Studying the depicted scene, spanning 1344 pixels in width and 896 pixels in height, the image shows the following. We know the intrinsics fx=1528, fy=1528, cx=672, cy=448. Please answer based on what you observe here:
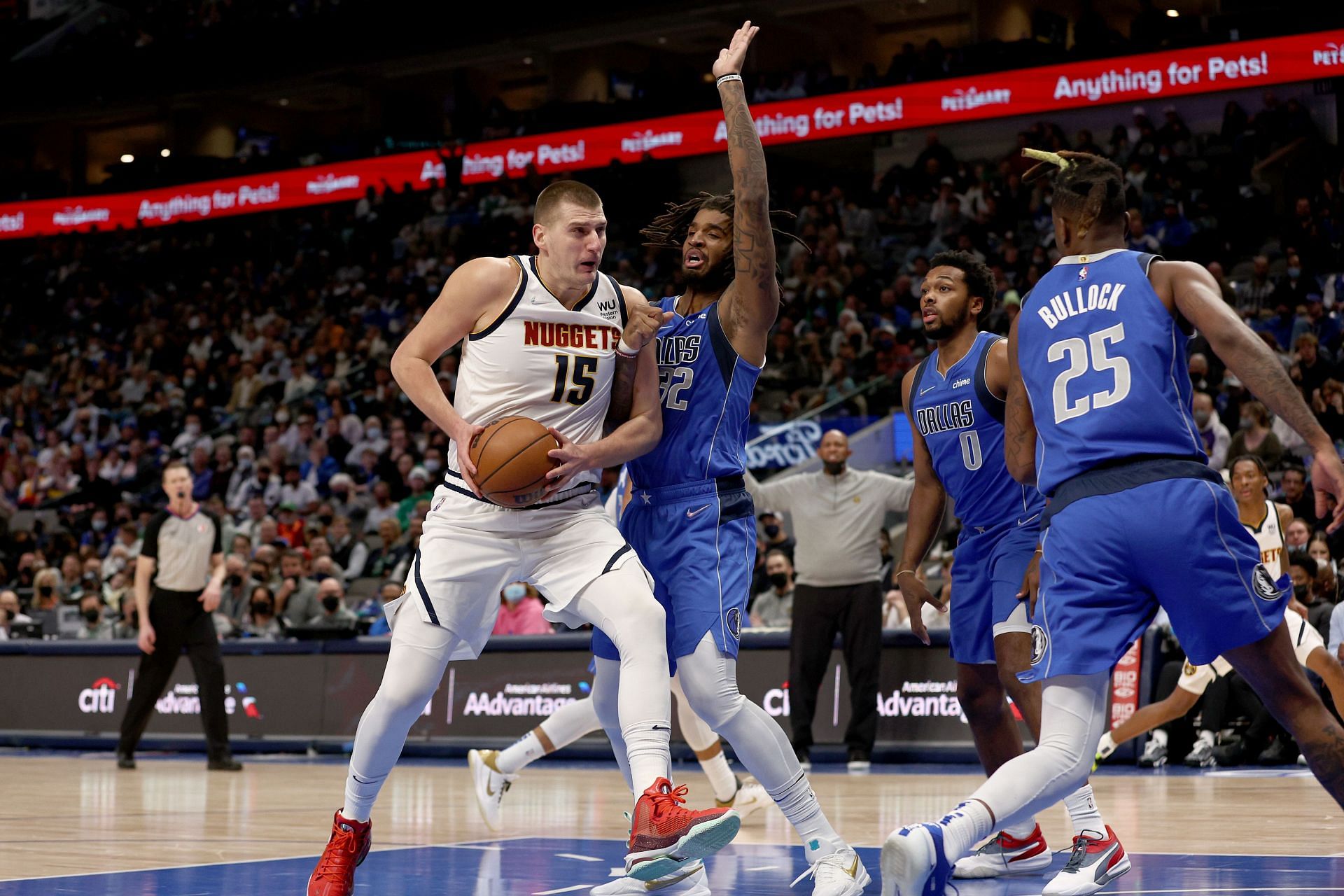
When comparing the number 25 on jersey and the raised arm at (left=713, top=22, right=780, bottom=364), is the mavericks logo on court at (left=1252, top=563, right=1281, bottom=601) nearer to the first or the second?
the number 25 on jersey

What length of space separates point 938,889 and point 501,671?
940 cm

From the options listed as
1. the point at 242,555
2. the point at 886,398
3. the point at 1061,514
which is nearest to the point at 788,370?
the point at 886,398

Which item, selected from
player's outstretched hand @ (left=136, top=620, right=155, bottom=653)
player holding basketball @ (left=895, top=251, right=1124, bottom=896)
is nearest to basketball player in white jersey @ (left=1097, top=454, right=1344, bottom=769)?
player holding basketball @ (left=895, top=251, right=1124, bottom=896)

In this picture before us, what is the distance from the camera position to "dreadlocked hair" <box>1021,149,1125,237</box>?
4.45m

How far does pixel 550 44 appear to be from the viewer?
99.2ft

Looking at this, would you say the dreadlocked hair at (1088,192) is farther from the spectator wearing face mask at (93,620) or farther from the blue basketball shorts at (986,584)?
the spectator wearing face mask at (93,620)

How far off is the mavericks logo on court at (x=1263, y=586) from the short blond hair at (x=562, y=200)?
2.35m

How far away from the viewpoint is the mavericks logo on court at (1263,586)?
405 cm

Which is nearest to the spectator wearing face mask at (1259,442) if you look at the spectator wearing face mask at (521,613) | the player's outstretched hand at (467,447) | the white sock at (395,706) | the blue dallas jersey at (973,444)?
the spectator wearing face mask at (521,613)

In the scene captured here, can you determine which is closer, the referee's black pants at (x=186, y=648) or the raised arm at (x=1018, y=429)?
the raised arm at (x=1018, y=429)

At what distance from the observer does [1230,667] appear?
10109 mm

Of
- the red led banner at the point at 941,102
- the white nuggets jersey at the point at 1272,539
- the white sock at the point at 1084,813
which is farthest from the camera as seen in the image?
the red led banner at the point at 941,102

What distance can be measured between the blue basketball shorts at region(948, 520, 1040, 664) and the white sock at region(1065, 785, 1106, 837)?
624 mm

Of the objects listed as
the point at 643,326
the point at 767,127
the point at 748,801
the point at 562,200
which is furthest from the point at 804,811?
the point at 767,127
